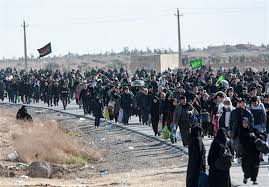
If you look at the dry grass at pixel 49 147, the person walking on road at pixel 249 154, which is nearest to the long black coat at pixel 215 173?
the person walking on road at pixel 249 154

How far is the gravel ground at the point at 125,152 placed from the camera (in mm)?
26391

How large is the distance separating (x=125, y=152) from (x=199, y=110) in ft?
14.1

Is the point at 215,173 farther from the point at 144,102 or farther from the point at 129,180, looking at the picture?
the point at 144,102

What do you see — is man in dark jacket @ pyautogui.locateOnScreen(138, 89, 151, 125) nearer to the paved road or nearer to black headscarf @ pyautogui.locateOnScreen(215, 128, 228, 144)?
the paved road

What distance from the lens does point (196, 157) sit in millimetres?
17547

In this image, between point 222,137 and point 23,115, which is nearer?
point 222,137

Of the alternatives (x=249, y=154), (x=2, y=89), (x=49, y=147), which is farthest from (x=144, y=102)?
(x=2, y=89)

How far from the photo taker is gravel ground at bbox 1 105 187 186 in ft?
86.6

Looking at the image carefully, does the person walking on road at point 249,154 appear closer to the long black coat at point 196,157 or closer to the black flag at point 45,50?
the long black coat at point 196,157

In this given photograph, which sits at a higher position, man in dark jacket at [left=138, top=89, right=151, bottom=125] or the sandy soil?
man in dark jacket at [left=138, top=89, right=151, bottom=125]

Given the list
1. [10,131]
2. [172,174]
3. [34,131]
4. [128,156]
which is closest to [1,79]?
[10,131]

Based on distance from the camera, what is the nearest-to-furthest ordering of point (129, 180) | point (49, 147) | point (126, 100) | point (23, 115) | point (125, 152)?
point (129, 180) → point (125, 152) → point (49, 147) → point (126, 100) → point (23, 115)

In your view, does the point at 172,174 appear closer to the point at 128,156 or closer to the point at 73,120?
the point at 128,156

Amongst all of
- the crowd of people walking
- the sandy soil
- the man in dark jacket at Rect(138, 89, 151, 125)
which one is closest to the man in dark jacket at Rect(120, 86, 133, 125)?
the crowd of people walking
